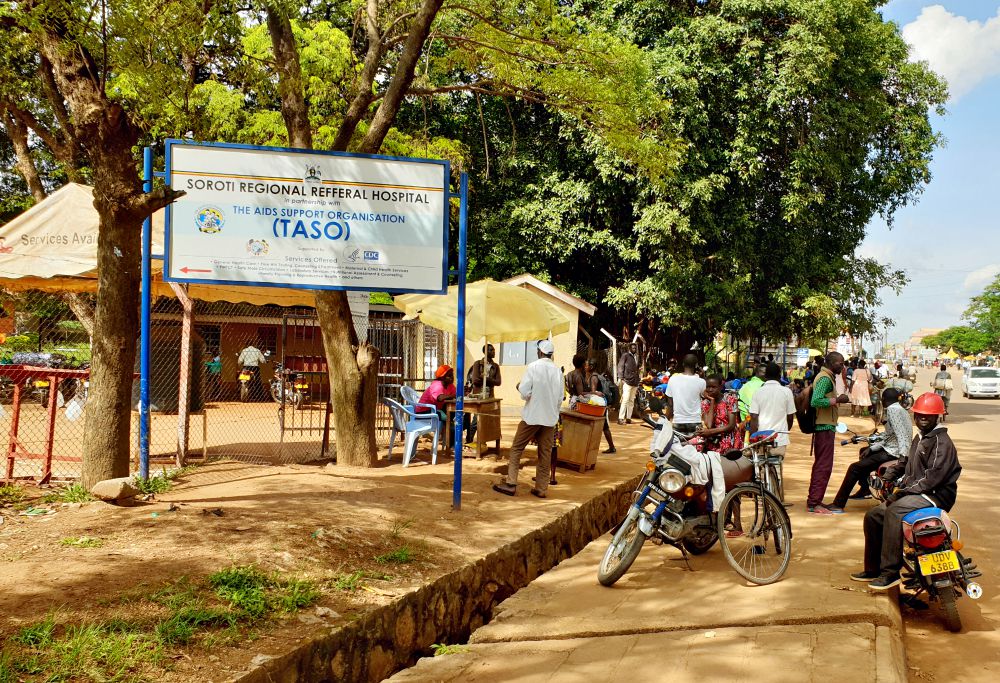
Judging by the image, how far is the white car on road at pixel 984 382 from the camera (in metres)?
38.3

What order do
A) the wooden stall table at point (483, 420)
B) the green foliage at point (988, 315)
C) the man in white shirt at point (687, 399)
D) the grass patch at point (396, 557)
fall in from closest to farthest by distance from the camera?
the grass patch at point (396, 557), the man in white shirt at point (687, 399), the wooden stall table at point (483, 420), the green foliage at point (988, 315)

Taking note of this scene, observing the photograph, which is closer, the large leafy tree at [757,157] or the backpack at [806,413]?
the backpack at [806,413]

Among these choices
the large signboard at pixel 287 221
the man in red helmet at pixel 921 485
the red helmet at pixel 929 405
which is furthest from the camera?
the large signboard at pixel 287 221

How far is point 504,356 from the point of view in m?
21.4

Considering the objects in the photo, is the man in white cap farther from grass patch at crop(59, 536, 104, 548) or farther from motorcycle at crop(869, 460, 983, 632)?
grass patch at crop(59, 536, 104, 548)

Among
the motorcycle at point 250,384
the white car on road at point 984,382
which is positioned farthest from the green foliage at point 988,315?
the motorcycle at point 250,384

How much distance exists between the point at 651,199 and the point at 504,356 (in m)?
6.59

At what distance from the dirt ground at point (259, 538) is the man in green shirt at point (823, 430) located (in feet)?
9.02

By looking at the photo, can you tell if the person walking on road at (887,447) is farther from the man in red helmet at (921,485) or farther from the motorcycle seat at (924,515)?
the motorcycle seat at (924,515)

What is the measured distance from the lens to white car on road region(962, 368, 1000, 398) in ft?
126

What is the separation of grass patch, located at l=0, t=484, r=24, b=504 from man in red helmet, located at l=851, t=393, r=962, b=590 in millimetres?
7358

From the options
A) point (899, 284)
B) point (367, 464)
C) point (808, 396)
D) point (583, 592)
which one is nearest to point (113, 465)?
point (367, 464)

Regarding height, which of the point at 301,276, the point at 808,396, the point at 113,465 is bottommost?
the point at 113,465

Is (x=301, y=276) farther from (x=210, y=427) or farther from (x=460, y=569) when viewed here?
(x=210, y=427)
